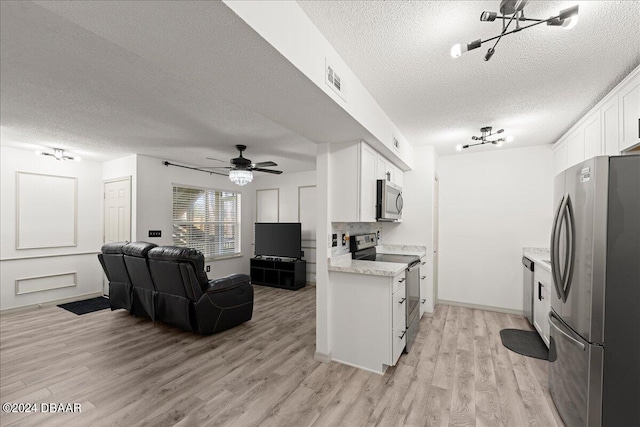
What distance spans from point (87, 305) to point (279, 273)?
11.1 feet

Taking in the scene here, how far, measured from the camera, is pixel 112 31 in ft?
4.10

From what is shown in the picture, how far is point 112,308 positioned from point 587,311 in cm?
553

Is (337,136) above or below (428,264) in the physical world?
above

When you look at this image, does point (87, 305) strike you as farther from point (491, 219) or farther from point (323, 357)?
point (491, 219)

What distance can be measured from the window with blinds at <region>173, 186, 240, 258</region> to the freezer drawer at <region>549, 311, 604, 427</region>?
574 cm

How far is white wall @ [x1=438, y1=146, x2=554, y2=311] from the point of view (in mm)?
4305

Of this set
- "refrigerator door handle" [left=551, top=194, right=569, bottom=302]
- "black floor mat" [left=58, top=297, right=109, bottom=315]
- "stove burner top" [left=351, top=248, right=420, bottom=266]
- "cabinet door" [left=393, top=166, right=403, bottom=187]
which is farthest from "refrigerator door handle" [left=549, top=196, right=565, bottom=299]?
"black floor mat" [left=58, top=297, right=109, bottom=315]

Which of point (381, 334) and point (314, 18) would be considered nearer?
point (314, 18)

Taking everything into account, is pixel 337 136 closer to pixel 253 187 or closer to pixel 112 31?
pixel 112 31

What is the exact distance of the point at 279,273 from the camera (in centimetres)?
622

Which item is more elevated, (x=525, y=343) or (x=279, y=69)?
(x=279, y=69)

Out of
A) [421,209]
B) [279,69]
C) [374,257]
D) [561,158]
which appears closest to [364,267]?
[374,257]

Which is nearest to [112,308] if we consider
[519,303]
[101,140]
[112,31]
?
[101,140]

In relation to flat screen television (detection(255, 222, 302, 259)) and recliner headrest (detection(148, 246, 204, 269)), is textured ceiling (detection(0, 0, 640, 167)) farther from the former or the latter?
flat screen television (detection(255, 222, 302, 259))
